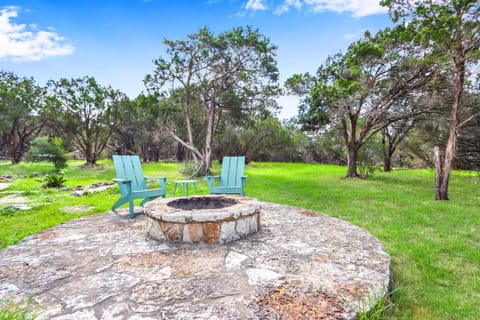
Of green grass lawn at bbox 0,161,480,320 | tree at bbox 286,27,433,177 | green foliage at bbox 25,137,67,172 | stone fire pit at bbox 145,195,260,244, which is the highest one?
tree at bbox 286,27,433,177

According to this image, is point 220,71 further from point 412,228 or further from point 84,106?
point 84,106

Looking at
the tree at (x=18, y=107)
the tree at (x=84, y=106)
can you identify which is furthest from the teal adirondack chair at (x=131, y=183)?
the tree at (x=18, y=107)

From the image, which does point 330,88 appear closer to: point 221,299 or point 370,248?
point 370,248

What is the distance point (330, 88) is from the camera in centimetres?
794

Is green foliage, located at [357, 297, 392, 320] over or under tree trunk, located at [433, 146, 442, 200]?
under

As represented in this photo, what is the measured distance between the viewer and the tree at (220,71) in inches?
365

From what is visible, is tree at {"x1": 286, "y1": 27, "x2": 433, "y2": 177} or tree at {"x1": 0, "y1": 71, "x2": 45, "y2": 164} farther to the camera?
tree at {"x1": 0, "y1": 71, "x2": 45, "y2": 164}

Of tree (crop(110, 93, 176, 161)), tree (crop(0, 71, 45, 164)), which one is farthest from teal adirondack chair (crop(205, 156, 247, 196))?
tree (crop(0, 71, 45, 164))

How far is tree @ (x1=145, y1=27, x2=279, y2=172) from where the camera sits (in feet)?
30.4

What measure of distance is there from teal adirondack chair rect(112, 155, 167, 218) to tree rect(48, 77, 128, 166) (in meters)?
12.9

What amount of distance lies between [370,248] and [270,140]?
17131 millimetres

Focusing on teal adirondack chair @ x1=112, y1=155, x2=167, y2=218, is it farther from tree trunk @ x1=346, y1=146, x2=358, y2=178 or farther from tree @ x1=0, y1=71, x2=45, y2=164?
tree @ x1=0, y1=71, x2=45, y2=164

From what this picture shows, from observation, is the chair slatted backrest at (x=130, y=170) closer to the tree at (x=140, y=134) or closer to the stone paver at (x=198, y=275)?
the stone paver at (x=198, y=275)

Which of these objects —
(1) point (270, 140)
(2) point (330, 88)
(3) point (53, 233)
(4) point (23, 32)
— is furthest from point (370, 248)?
(1) point (270, 140)
